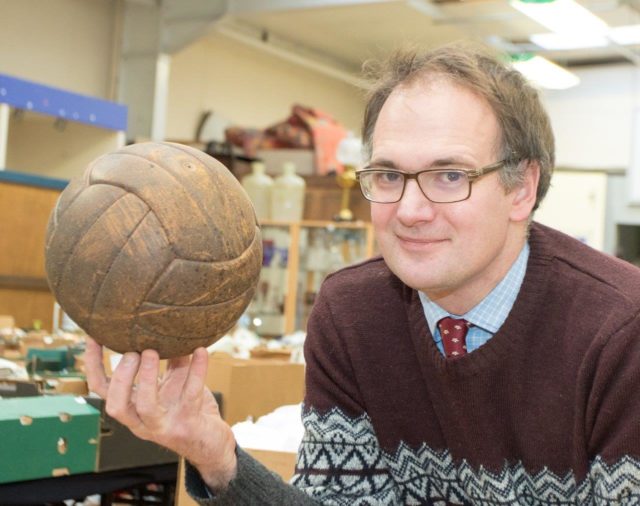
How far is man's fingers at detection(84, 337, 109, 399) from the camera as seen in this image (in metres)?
1.58

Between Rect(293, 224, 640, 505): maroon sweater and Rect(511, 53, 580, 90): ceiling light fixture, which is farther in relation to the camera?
Rect(511, 53, 580, 90): ceiling light fixture

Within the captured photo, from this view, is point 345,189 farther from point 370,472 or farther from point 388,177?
point 388,177

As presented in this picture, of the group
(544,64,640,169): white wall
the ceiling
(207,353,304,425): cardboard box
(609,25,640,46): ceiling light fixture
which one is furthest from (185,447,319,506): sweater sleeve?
(544,64,640,169): white wall

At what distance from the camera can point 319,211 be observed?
7.54 m

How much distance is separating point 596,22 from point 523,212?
739 centimetres

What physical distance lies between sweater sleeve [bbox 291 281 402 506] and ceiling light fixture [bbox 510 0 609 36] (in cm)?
635

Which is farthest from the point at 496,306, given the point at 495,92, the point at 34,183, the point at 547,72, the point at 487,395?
the point at 547,72

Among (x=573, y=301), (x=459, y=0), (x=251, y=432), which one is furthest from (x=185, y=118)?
(x=573, y=301)

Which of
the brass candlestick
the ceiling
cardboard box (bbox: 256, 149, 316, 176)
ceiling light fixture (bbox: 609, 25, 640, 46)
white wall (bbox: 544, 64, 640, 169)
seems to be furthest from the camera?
white wall (bbox: 544, 64, 640, 169)

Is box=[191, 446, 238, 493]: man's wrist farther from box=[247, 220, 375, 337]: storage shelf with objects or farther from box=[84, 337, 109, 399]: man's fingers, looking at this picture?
box=[247, 220, 375, 337]: storage shelf with objects

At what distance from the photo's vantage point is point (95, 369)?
1586 mm

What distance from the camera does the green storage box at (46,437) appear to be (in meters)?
2.18

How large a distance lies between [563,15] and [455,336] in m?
7.35

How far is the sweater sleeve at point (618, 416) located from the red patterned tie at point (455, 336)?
28 cm
